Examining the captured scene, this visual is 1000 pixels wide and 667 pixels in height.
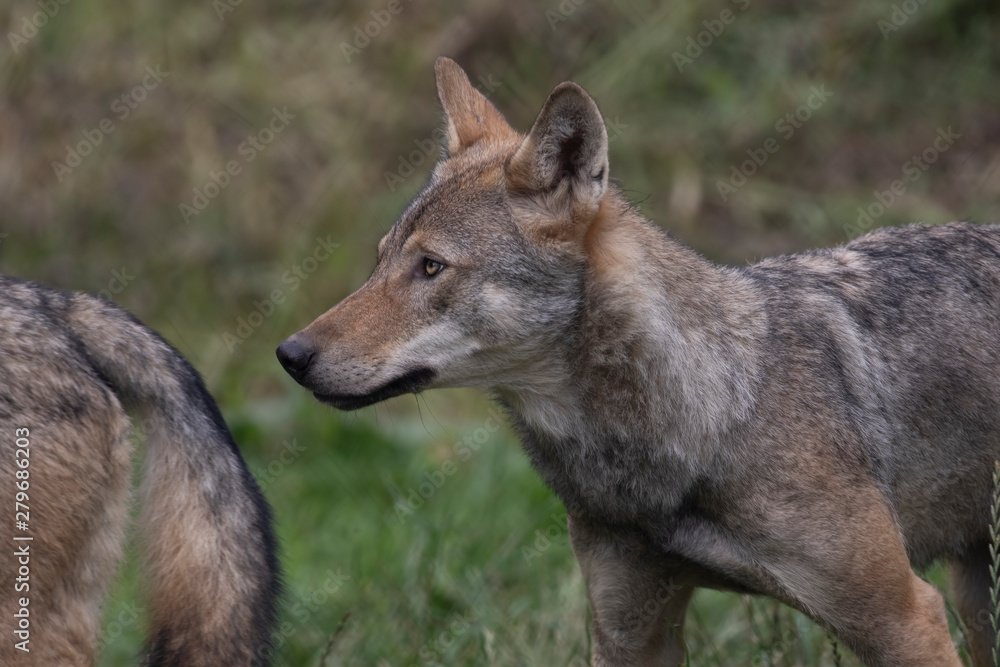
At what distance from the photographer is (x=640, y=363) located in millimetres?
3785

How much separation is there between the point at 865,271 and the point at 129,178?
7.36m

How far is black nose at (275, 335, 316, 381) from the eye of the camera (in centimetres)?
372

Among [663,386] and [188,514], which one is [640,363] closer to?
[663,386]

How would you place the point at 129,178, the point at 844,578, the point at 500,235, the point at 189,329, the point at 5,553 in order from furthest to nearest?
the point at 129,178, the point at 189,329, the point at 500,235, the point at 844,578, the point at 5,553

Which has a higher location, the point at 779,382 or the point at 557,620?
the point at 779,382

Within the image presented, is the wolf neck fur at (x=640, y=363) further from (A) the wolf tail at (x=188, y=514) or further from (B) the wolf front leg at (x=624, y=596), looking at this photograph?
(A) the wolf tail at (x=188, y=514)

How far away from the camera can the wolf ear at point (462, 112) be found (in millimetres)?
4457

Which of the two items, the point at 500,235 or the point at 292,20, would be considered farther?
the point at 292,20

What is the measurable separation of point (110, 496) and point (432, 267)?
1.21 meters

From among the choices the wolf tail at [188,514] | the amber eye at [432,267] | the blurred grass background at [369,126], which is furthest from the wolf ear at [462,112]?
the blurred grass background at [369,126]

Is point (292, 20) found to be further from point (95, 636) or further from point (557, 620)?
point (95, 636)

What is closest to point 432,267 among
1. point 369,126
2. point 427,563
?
point 427,563

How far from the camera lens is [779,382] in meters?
3.87

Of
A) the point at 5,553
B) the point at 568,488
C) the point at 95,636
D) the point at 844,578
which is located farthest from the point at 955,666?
the point at 5,553
